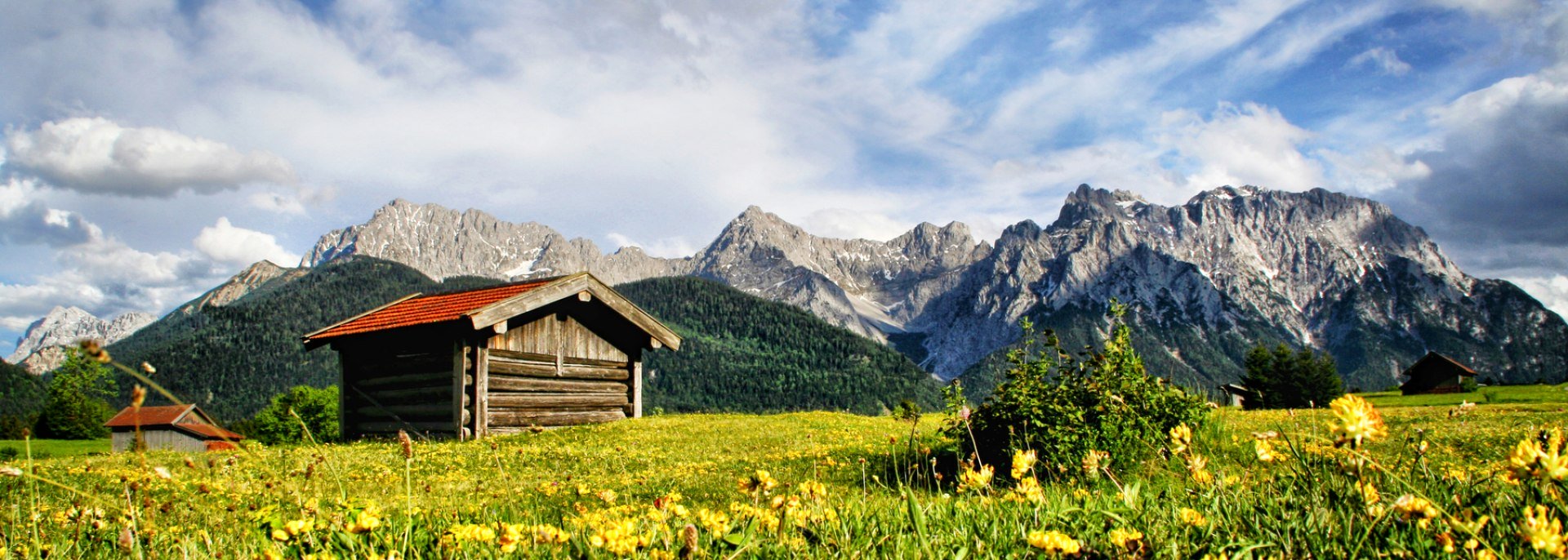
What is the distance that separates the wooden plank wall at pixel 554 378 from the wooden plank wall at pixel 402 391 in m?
0.88

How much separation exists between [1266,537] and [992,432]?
22.5 feet

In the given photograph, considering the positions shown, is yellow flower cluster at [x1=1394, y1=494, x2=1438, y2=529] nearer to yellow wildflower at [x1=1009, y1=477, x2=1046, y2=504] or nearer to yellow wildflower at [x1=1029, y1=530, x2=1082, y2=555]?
yellow wildflower at [x1=1029, y1=530, x2=1082, y2=555]

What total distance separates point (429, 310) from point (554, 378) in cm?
335

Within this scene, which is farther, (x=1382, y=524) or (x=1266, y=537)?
(x=1266, y=537)

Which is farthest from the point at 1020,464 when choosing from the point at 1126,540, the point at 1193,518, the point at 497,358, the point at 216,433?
the point at 497,358

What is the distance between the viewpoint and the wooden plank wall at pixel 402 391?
60.2ft

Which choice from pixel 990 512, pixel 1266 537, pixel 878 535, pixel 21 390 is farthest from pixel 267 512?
pixel 21 390

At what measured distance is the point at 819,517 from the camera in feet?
10.3

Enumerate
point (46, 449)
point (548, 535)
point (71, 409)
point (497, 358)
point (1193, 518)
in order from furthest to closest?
point (71, 409) < point (46, 449) < point (497, 358) < point (1193, 518) < point (548, 535)

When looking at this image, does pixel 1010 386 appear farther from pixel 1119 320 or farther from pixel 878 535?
pixel 878 535

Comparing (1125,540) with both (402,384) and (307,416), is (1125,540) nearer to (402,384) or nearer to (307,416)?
(402,384)

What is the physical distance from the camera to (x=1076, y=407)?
876 centimetres

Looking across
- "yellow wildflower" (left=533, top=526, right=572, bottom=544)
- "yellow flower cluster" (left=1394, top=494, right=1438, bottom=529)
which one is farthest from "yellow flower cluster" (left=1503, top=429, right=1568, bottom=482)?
"yellow wildflower" (left=533, top=526, right=572, bottom=544)

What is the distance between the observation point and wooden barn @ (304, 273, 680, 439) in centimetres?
1798
